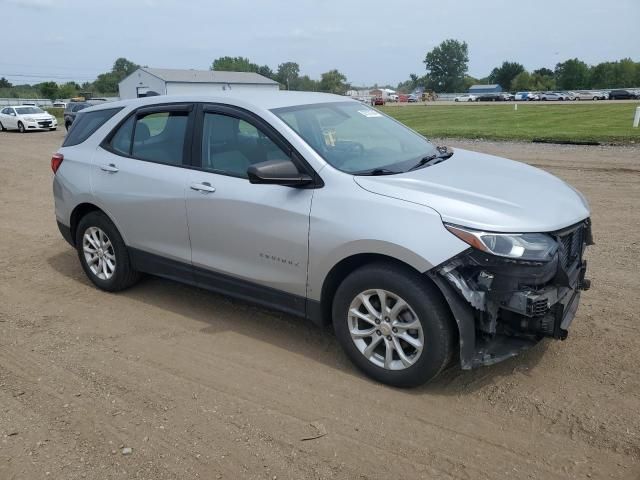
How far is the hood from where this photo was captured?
10.6 feet

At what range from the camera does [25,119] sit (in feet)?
93.9

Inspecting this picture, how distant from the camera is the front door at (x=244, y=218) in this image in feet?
12.6

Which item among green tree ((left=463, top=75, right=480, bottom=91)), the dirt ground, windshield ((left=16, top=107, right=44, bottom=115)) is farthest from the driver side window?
green tree ((left=463, top=75, right=480, bottom=91))

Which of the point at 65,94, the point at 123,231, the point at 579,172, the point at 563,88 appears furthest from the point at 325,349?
the point at 563,88

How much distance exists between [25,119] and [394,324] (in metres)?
30.5

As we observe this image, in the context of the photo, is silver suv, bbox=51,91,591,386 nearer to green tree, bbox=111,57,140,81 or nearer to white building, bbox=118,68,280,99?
white building, bbox=118,68,280,99

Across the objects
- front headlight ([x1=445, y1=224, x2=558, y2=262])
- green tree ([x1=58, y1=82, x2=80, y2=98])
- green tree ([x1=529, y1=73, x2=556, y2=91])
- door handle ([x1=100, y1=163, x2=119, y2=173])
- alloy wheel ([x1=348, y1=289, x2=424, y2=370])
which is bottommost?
alloy wheel ([x1=348, y1=289, x2=424, y2=370])

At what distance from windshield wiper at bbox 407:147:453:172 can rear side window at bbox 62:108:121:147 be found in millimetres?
2938

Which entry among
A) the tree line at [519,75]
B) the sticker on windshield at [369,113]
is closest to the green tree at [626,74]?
the tree line at [519,75]

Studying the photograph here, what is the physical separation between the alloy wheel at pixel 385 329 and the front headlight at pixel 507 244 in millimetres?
557

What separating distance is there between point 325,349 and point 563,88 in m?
119

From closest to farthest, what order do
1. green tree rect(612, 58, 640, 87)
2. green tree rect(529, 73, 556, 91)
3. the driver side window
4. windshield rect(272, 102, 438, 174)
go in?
1. windshield rect(272, 102, 438, 174)
2. the driver side window
3. green tree rect(612, 58, 640, 87)
4. green tree rect(529, 73, 556, 91)

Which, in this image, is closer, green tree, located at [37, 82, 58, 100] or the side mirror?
the side mirror

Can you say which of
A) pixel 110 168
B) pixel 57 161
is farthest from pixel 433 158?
pixel 57 161
